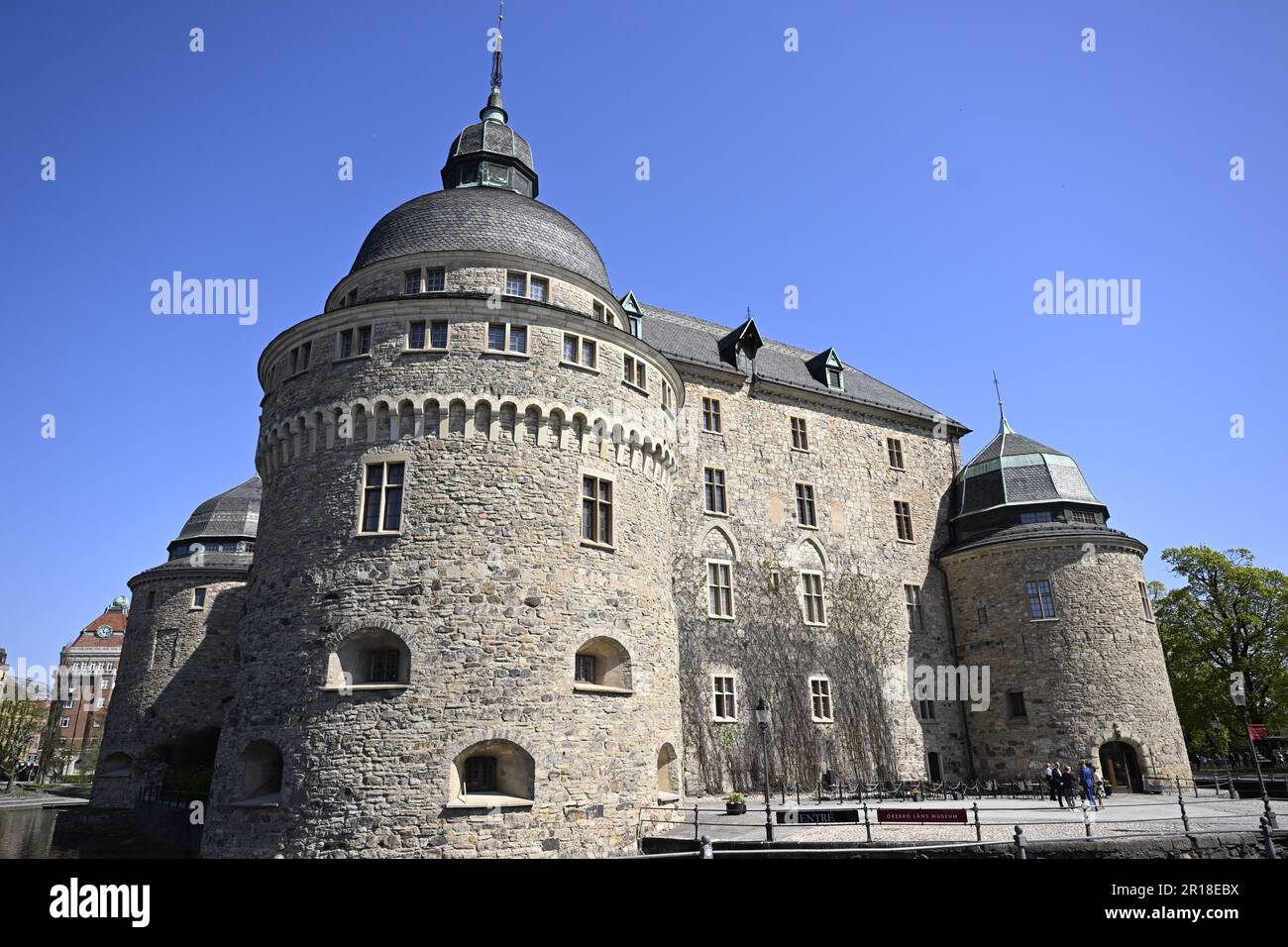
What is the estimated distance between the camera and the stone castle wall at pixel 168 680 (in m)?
31.8

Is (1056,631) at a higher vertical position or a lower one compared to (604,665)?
higher

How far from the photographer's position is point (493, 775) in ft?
54.3

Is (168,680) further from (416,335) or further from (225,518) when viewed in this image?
(416,335)

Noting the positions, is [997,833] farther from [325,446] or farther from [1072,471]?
[1072,471]

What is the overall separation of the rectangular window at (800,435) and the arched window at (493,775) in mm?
17347

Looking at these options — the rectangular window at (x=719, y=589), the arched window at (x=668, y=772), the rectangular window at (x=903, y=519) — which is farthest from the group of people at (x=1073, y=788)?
the arched window at (x=668, y=772)

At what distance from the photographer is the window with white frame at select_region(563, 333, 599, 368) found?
19.6m

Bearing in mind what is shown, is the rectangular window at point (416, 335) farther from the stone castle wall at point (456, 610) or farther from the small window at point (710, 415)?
the small window at point (710, 415)

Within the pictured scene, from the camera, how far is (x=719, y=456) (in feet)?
90.0

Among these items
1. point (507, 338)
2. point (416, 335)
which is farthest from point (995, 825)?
point (416, 335)

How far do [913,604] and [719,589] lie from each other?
9.47m

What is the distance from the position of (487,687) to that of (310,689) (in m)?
3.87
